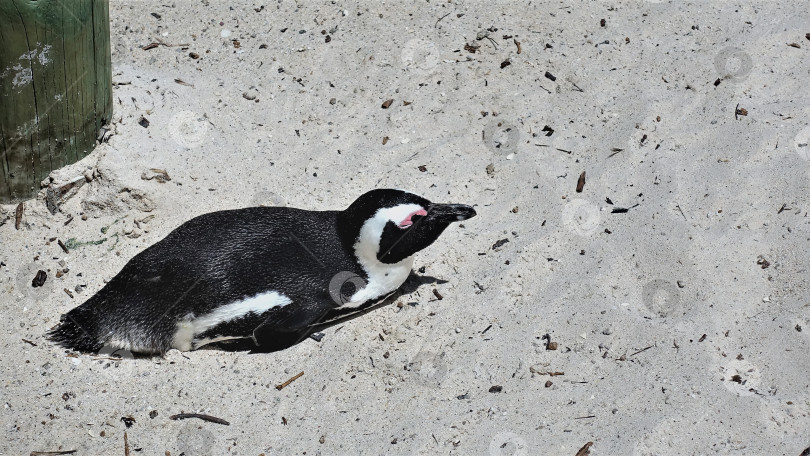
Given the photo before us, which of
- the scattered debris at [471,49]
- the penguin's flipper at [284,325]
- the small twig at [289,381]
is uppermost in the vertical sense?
the scattered debris at [471,49]

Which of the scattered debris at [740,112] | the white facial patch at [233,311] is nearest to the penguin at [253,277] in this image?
the white facial patch at [233,311]

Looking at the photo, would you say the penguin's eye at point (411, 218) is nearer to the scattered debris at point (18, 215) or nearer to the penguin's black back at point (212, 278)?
the penguin's black back at point (212, 278)

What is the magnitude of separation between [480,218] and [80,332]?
2.07 metres

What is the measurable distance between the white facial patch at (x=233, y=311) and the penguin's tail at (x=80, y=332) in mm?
387

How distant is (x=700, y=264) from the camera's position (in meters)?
4.01

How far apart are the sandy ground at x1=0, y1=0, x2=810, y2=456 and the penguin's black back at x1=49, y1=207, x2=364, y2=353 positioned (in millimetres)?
157

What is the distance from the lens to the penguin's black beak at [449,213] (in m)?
3.75

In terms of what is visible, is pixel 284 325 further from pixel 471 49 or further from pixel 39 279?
pixel 471 49

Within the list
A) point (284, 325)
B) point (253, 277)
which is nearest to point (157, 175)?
point (253, 277)

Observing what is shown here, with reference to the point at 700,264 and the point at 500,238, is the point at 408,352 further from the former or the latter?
the point at 700,264

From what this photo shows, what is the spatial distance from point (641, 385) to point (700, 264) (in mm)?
813

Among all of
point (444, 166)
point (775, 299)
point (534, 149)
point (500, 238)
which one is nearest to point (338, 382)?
point (500, 238)

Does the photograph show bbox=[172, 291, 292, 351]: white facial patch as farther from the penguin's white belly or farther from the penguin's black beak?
the penguin's black beak

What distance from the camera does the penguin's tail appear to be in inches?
148
